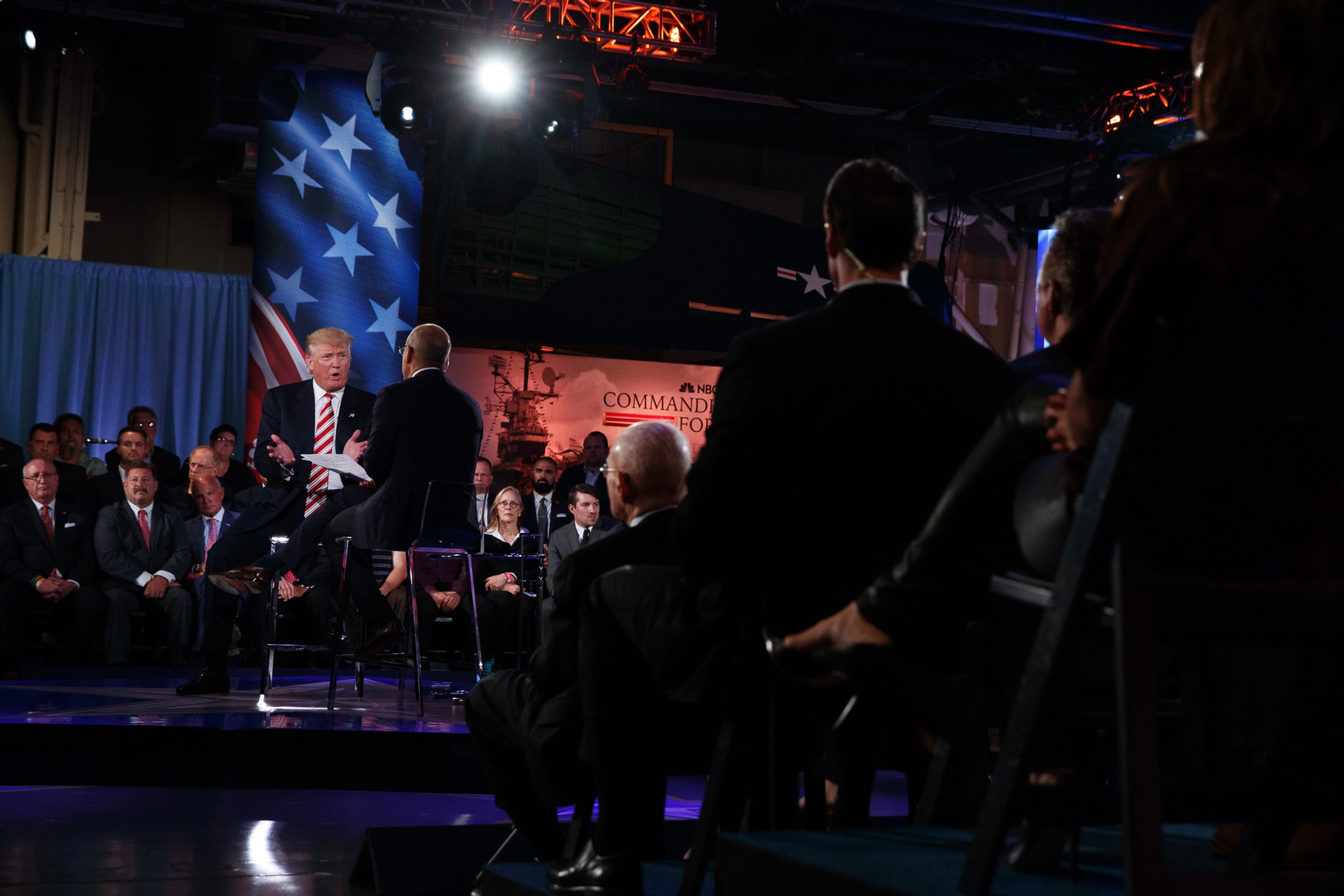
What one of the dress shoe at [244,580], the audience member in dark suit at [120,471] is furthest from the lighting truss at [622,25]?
the dress shoe at [244,580]

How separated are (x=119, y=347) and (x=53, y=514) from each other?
7.73ft

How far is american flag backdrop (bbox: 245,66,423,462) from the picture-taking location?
8.97m

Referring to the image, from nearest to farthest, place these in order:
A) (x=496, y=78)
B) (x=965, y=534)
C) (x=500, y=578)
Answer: (x=965, y=534) < (x=500, y=578) < (x=496, y=78)

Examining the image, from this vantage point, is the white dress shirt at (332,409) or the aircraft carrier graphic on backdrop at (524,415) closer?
the white dress shirt at (332,409)

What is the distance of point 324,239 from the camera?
904 centimetres

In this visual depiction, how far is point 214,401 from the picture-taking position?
9.48 metres

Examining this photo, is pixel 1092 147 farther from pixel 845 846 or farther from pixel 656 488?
pixel 845 846

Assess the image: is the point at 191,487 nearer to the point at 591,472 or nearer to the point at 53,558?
the point at 53,558

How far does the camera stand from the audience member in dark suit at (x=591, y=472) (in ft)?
29.5

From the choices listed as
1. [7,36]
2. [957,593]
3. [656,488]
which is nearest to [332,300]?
[7,36]

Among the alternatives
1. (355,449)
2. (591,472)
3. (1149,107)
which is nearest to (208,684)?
(355,449)

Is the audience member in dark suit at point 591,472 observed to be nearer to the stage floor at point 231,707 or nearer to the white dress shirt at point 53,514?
the stage floor at point 231,707

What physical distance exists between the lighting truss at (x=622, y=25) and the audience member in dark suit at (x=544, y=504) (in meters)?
2.80

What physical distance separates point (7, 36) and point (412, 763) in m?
6.02
